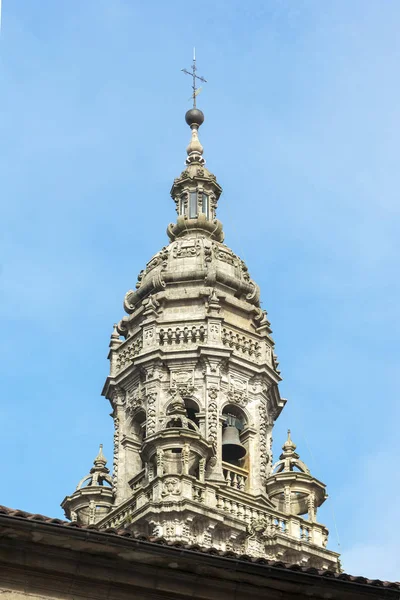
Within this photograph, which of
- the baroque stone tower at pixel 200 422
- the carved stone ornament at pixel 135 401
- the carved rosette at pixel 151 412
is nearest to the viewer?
the baroque stone tower at pixel 200 422

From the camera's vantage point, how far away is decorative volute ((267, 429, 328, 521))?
4678cm

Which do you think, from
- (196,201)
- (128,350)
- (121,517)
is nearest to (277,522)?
(121,517)

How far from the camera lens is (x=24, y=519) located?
19.4 m

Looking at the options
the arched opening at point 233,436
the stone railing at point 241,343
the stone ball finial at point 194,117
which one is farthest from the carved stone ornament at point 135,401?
the stone ball finial at point 194,117

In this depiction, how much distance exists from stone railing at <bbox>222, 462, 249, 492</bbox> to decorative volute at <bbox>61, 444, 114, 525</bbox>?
4333 mm

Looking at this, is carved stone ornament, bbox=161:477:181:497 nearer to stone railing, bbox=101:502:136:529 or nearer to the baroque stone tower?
the baroque stone tower

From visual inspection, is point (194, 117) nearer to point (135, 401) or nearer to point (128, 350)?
point (128, 350)

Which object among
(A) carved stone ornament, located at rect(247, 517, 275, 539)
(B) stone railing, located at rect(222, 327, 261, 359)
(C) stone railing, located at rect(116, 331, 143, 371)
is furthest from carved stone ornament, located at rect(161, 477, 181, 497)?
(C) stone railing, located at rect(116, 331, 143, 371)

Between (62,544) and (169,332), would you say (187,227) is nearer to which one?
(169,332)

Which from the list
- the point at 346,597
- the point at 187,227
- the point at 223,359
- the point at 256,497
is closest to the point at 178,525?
the point at 256,497

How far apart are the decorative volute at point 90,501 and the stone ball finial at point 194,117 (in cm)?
1822

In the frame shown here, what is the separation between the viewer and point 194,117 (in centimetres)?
6072

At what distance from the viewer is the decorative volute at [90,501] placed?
47.8 meters

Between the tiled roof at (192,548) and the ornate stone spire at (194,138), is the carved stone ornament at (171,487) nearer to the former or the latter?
the ornate stone spire at (194,138)
